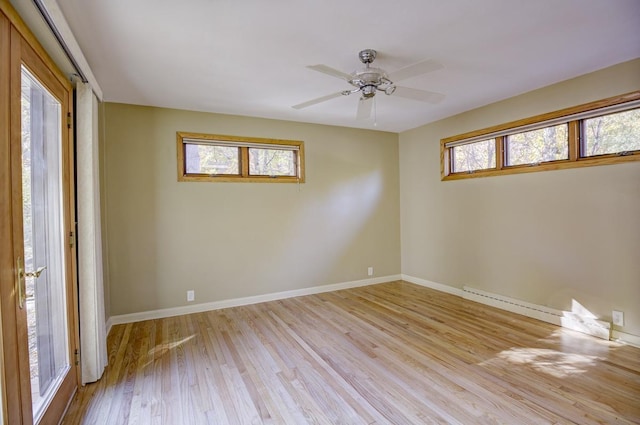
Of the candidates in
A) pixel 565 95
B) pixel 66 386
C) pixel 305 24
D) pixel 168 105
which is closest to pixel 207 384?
pixel 66 386

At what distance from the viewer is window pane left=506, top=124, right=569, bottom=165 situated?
11.1ft

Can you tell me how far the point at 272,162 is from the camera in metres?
4.52

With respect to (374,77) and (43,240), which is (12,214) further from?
(374,77)

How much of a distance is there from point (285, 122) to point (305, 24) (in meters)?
2.42

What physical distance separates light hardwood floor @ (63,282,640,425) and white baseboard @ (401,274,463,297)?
78 cm

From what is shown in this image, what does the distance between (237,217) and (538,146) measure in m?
3.79

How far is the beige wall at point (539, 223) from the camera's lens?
9.58 ft

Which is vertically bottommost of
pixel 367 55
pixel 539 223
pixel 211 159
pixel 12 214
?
pixel 539 223

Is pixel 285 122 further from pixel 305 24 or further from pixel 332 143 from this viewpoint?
pixel 305 24

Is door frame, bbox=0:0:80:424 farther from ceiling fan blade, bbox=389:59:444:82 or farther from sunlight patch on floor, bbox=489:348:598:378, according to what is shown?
sunlight patch on floor, bbox=489:348:598:378

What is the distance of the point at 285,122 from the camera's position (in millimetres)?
4547

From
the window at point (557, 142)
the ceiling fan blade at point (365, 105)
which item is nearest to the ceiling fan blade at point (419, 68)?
the ceiling fan blade at point (365, 105)

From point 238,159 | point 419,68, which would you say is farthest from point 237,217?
point 419,68

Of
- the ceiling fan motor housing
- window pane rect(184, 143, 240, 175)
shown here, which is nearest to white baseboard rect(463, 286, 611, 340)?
the ceiling fan motor housing
